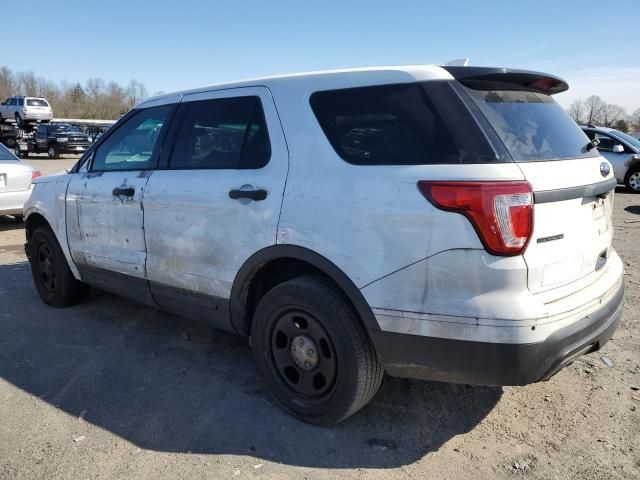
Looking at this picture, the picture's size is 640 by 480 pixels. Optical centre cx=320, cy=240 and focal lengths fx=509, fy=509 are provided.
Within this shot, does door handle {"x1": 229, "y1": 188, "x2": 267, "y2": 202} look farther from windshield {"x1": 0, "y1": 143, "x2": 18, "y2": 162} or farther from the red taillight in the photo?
windshield {"x1": 0, "y1": 143, "x2": 18, "y2": 162}

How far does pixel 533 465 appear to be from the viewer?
99.3 inches

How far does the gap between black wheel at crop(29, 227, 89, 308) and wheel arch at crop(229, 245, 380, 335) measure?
230 centimetres

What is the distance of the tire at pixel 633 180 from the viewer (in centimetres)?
1374

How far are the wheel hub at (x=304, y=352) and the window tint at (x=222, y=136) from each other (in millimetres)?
1034

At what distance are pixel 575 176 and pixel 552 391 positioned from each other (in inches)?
58.3

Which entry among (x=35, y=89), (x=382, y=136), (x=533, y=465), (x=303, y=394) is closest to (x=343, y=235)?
(x=382, y=136)

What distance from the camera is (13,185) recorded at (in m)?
8.25

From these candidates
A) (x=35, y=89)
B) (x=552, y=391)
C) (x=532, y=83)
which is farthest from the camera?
(x=35, y=89)

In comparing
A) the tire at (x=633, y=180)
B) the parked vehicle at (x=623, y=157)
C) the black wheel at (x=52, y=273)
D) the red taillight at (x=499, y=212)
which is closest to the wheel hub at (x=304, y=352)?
the red taillight at (x=499, y=212)

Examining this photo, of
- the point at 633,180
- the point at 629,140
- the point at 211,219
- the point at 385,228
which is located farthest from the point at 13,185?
the point at 629,140

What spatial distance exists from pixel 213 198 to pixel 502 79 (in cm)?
176

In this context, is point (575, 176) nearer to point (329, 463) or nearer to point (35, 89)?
point (329, 463)

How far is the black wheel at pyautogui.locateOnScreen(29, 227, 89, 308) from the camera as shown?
4.64m

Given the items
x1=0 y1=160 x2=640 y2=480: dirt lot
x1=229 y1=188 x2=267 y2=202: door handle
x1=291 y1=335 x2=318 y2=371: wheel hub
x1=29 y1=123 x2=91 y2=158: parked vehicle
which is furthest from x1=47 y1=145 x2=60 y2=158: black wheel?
x1=291 y1=335 x2=318 y2=371: wheel hub
